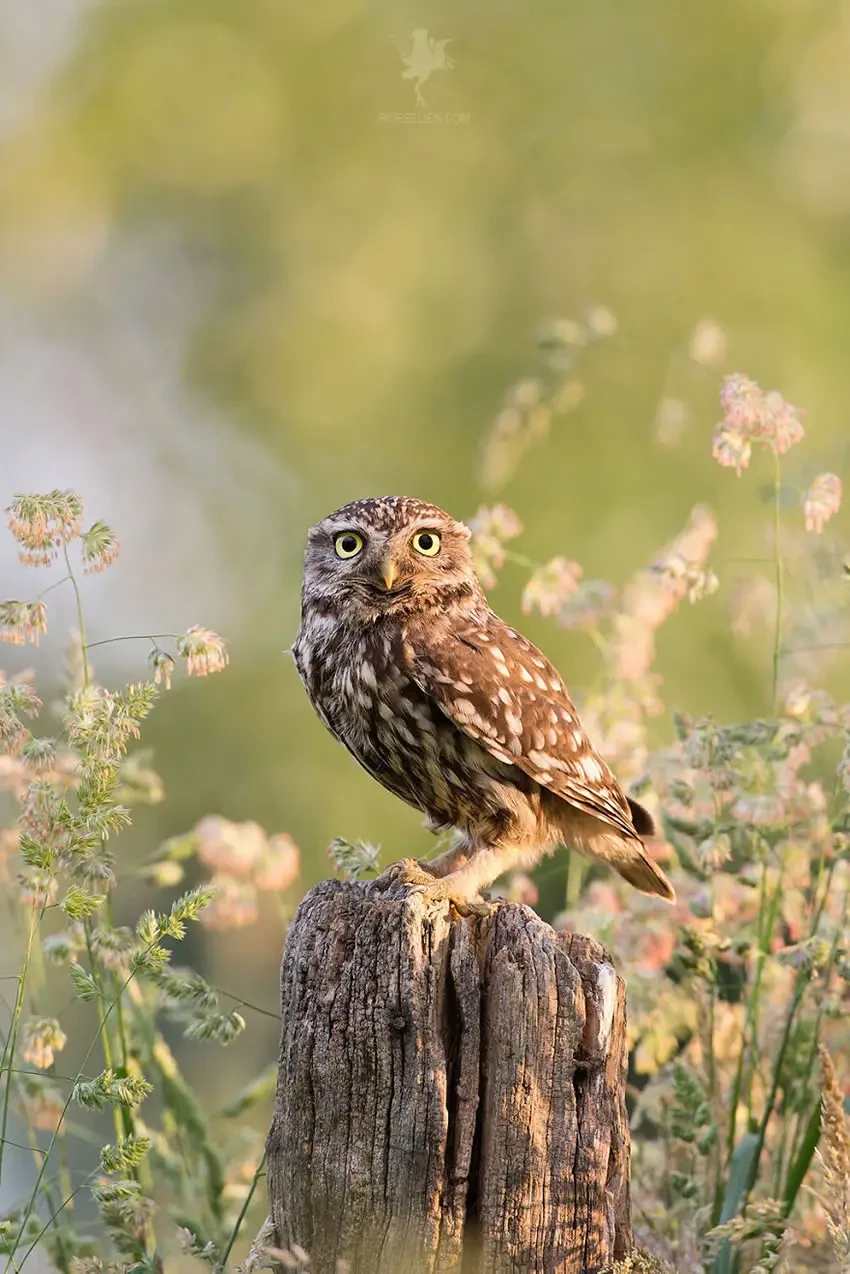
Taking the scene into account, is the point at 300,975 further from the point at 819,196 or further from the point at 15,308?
the point at 15,308

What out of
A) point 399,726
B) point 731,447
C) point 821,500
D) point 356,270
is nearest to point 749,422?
point 731,447

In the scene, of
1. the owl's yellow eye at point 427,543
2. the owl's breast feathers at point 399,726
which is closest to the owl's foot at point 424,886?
the owl's breast feathers at point 399,726

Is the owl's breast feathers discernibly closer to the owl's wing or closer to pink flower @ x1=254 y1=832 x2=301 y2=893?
the owl's wing

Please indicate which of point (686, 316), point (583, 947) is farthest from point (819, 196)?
point (583, 947)

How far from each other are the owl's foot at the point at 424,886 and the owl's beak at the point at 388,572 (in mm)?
665

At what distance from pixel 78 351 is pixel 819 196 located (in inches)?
214

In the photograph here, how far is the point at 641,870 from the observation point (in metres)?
3.69

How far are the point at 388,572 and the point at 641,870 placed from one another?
1.08 m

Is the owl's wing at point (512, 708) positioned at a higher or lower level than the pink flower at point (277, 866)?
higher

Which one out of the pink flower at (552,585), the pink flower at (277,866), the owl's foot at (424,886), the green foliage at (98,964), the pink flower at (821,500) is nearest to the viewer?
the green foliage at (98,964)

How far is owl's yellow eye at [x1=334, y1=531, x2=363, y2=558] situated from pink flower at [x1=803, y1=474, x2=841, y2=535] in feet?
3.65

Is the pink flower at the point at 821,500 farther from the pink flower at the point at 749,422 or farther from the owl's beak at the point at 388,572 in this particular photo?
the owl's beak at the point at 388,572

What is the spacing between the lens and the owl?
3.34 meters

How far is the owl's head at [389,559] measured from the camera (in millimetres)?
3410
